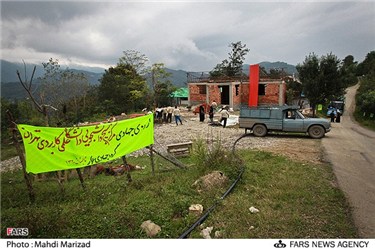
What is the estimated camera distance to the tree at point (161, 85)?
30.6m

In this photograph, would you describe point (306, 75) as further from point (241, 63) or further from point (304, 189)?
point (241, 63)

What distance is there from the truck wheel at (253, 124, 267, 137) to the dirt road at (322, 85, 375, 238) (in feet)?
10.1

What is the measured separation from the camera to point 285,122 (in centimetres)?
1320

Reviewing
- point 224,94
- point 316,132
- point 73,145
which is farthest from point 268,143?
point 224,94

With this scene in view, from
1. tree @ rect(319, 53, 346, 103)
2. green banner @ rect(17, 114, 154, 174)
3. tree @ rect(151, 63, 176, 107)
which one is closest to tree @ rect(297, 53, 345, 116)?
tree @ rect(319, 53, 346, 103)

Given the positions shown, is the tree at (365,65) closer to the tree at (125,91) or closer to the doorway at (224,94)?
the doorway at (224,94)

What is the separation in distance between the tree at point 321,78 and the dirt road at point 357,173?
1176cm

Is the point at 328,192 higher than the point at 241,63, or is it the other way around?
the point at 241,63

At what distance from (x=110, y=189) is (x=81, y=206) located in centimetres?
112

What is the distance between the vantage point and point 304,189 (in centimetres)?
598

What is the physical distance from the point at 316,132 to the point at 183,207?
10957mm

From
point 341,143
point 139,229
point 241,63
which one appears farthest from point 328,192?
point 241,63

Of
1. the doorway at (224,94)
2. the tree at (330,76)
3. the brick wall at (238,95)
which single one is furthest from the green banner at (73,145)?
the doorway at (224,94)

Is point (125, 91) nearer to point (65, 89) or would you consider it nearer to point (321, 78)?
point (65, 89)
